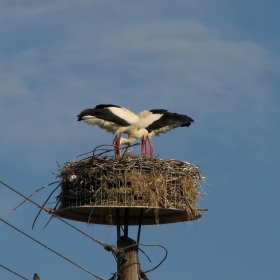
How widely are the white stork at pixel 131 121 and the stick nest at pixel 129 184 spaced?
10.6ft

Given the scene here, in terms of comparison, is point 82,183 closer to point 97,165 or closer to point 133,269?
point 97,165

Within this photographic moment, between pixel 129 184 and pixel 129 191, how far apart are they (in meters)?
0.20

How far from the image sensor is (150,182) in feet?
39.2

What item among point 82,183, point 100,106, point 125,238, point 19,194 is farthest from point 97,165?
point 100,106

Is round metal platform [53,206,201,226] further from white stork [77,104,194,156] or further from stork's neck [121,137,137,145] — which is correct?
stork's neck [121,137,137,145]

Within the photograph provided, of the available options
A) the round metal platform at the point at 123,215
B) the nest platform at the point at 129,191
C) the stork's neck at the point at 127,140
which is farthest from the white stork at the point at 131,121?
the round metal platform at the point at 123,215

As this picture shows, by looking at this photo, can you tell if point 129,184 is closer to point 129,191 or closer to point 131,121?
point 129,191

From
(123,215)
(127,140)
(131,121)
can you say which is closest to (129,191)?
(123,215)

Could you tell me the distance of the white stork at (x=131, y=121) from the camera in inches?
620

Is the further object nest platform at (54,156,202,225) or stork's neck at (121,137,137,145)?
stork's neck at (121,137,137,145)

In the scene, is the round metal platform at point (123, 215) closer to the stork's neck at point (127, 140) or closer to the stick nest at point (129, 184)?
the stick nest at point (129, 184)

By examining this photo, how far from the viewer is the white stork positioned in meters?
15.7

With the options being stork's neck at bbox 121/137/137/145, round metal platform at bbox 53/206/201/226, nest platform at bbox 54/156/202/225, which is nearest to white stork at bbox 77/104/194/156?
stork's neck at bbox 121/137/137/145

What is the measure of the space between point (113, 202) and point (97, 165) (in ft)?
2.44
